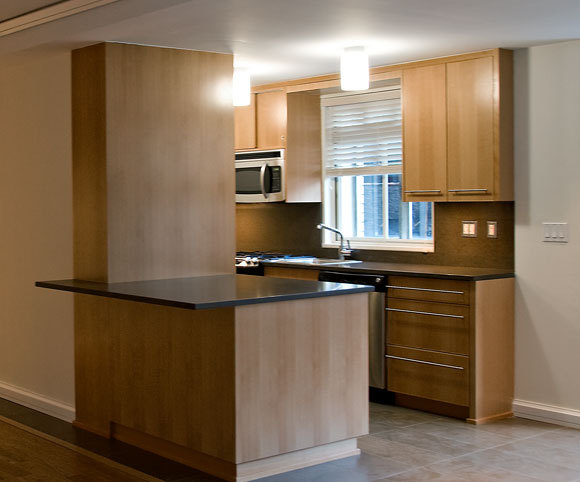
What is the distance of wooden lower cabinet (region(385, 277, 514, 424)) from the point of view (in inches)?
203

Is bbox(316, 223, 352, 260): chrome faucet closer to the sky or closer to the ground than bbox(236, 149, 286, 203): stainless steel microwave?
closer to the ground

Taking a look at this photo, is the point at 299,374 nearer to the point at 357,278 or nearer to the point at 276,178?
the point at 357,278

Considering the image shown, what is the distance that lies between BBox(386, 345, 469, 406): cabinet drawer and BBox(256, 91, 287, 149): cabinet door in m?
2.05

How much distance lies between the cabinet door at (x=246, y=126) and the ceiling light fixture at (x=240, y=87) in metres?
0.93

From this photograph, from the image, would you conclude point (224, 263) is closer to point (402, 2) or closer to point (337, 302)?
point (337, 302)

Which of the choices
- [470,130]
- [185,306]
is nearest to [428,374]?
[470,130]

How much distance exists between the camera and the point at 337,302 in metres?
4.41

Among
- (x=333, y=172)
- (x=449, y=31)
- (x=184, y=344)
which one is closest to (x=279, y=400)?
(x=184, y=344)

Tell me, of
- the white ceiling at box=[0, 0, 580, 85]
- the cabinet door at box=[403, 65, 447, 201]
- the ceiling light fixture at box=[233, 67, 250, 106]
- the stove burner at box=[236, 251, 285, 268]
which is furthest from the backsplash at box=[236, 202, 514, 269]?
the ceiling light fixture at box=[233, 67, 250, 106]

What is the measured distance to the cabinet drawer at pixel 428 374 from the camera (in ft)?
17.1

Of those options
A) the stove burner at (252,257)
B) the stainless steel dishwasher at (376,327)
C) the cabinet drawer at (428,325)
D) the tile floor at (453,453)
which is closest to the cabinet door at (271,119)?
the stove burner at (252,257)

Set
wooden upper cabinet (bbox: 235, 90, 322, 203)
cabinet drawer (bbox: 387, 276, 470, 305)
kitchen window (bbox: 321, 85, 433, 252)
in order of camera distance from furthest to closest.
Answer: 1. wooden upper cabinet (bbox: 235, 90, 322, 203)
2. kitchen window (bbox: 321, 85, 433, 252)
3. cabinet drawer (bbox: 387, 276, 470, 305)

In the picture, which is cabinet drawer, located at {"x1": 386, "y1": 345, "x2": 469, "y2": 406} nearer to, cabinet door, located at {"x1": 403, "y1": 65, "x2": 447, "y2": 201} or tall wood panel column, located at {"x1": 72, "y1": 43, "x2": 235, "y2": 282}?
cabinet door, located at {"x1": 403, "y1": 65, "x2": 447, "y2": 201}

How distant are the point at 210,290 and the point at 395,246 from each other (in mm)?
2368
